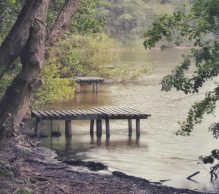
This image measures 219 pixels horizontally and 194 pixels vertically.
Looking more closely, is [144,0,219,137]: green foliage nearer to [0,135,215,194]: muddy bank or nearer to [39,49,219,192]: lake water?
[0,135,215,194]: muddy bank

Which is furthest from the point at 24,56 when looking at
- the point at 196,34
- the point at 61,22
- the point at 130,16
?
the point at 130,16

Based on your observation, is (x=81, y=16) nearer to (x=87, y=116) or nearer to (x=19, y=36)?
(x=87, y=116)

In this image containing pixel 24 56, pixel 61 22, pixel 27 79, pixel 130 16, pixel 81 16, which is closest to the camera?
pixel 27 79

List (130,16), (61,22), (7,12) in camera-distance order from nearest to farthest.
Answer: (61,22) < (7,12) < (130,16)

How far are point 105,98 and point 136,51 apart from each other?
55191mm

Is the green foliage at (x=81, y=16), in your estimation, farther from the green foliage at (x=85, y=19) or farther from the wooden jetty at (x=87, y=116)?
the wooden jetty at (x=87, y=116)

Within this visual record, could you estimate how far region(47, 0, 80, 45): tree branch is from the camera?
12.3 metres

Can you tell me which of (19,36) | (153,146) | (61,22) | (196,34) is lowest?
(153,146)

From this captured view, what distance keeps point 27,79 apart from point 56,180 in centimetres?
389

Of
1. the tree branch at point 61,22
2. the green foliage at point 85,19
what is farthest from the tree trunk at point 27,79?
the green foliage at point 85,19

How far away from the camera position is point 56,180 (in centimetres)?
1455

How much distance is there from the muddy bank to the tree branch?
326cm

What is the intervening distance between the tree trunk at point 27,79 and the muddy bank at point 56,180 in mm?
1708

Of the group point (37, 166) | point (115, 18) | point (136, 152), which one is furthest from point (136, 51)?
point (37, 166)
